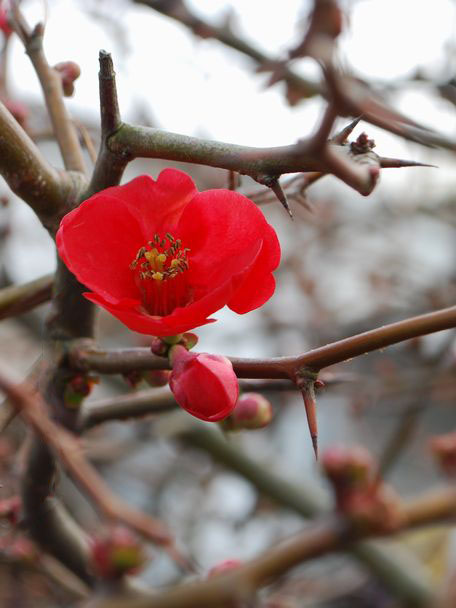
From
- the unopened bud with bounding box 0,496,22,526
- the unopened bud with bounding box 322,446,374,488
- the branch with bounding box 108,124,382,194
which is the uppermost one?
the branch with bounding box 108,124,382,194

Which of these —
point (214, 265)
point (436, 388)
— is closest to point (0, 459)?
point (214, 265)

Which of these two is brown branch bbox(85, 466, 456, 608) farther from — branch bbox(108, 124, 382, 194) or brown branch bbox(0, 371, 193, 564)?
branch bbox(108, 124, 382, 194)

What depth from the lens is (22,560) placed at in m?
1.31

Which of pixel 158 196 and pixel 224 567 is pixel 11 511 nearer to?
pixel 224 567

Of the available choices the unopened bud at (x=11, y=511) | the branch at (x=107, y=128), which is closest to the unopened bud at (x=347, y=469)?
the unopened bud at (x=11, y=511)

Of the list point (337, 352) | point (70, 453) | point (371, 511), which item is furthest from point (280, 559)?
point (337, 352)

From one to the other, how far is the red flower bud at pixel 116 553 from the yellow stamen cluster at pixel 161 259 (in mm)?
447

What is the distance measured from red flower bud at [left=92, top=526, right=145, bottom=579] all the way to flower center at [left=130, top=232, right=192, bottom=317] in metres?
0.41

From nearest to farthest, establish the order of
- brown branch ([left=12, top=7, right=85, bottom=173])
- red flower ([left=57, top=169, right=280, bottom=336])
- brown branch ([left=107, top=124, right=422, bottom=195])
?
brown branch ([left=107, top=124, right=422, bottom=195]), red flower ([left=57, top=169, right=280, bottom=336]), brown branch ([left=12, top=7, right=85, bottom=173])

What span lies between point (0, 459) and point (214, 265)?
78 centimetres

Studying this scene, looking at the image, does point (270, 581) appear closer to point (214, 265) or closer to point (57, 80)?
point (214, 265)

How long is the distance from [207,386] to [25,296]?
0.34 metres

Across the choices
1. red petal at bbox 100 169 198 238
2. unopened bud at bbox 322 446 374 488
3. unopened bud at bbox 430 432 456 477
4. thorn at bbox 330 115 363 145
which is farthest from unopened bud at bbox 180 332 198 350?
unopened bud at bbox 430 432 456 477

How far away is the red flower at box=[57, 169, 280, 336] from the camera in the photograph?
0.69 meters
